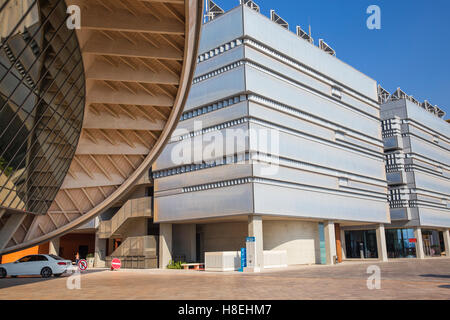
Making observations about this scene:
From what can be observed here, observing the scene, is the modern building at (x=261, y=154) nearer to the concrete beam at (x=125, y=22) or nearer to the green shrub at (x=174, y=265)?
the green shrub at (x=174, y=265)

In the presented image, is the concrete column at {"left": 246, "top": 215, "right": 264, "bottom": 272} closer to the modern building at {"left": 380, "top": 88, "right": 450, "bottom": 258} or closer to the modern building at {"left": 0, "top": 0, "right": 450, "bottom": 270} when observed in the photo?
the modern building at {"left": 0, "top": 0, "right": 450, "bottom": 270}

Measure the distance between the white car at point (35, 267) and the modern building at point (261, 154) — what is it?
36.1 ft

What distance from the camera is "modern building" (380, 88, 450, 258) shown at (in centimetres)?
5538

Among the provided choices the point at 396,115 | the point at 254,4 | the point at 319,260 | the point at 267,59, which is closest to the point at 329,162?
the point at 319,260

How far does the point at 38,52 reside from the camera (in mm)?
13383

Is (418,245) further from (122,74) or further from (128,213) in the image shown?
(122,74)

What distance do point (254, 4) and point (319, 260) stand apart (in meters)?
24.5

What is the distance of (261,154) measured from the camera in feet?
107

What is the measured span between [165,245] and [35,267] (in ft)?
47.9

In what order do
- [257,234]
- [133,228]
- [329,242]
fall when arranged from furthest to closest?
[133,228] → [329,242] → [257,234]

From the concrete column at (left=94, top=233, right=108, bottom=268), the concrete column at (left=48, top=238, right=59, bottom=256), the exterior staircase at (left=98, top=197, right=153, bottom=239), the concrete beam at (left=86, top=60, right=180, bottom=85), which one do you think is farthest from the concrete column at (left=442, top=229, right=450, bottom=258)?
the concrete beam at (left=86, top=60, right=180, bottom=85)

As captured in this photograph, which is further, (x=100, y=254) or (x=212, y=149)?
(x=100, y=254)

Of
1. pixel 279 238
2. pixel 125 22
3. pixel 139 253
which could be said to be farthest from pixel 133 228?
pixel 125 22
